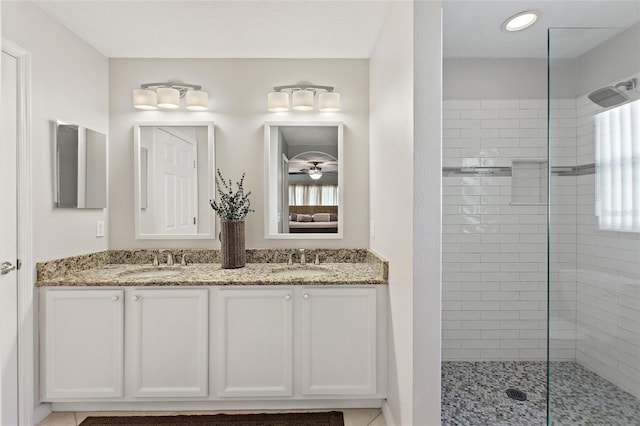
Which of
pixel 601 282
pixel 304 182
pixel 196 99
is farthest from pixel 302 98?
pixel 601 282

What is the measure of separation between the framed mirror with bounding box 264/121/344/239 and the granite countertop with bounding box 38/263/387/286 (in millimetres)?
289

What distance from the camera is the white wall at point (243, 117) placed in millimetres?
2783

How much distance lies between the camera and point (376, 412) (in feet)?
7.57

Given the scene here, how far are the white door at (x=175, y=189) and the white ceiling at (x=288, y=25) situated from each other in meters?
0.64

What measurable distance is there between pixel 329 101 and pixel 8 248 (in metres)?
2.11

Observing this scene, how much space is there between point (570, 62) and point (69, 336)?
9.93 feet

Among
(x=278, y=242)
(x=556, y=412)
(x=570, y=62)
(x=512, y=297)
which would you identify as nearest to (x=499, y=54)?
(x=570, y=62)

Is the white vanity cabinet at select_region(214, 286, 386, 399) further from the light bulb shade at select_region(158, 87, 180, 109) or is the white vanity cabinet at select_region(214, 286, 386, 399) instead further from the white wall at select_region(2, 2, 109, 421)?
the light bulb shade at select_region(158, 87, 180, 109)

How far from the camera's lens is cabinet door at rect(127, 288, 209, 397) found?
2.23 m

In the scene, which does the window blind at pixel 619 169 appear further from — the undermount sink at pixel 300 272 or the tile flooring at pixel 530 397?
the undermount sink at pixel 300 272

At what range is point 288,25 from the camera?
2295mm

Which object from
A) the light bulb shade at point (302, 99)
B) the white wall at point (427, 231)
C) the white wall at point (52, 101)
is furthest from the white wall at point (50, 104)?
the white wall at point (427, 231)

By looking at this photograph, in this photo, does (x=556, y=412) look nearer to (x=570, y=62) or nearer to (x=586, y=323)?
(x=586, y=323)

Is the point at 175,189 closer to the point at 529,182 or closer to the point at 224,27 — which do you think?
the point at 224,27
